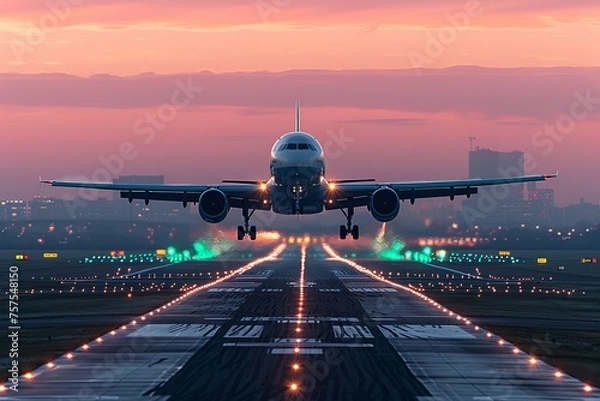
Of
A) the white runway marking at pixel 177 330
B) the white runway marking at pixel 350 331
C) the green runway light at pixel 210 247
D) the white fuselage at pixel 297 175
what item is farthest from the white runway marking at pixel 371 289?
the green runway light at pixel 210 247

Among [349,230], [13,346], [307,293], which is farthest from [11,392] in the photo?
[307,293]

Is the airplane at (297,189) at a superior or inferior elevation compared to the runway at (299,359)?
superior

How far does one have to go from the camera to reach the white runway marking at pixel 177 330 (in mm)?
68819

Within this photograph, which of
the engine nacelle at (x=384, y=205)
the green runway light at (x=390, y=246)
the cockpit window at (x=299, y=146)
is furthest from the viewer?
the green runway light at (x=390, y=246)

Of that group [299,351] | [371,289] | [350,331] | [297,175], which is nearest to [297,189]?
[297,175]

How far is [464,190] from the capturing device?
313ft

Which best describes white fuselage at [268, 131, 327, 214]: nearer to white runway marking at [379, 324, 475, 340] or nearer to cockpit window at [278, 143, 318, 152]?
cockpit window at [278, 143, 318, 152]

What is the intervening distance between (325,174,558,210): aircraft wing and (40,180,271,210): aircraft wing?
5.51m

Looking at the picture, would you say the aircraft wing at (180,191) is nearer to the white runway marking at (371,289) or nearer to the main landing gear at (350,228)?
the main landing gear at (350,228)

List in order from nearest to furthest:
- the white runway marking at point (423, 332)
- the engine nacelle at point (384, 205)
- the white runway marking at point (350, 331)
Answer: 1. the white runway marking at point (350, 331)
2. the white runway marking at point (423, 332)
3. the engine nacelle at point (384, 205)

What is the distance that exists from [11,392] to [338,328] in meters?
29.0

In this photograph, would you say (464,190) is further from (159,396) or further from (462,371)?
(159,396)

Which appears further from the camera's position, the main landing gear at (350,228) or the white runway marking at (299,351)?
the main landing gear at (350,228)

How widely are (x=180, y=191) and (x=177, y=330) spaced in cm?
1976
